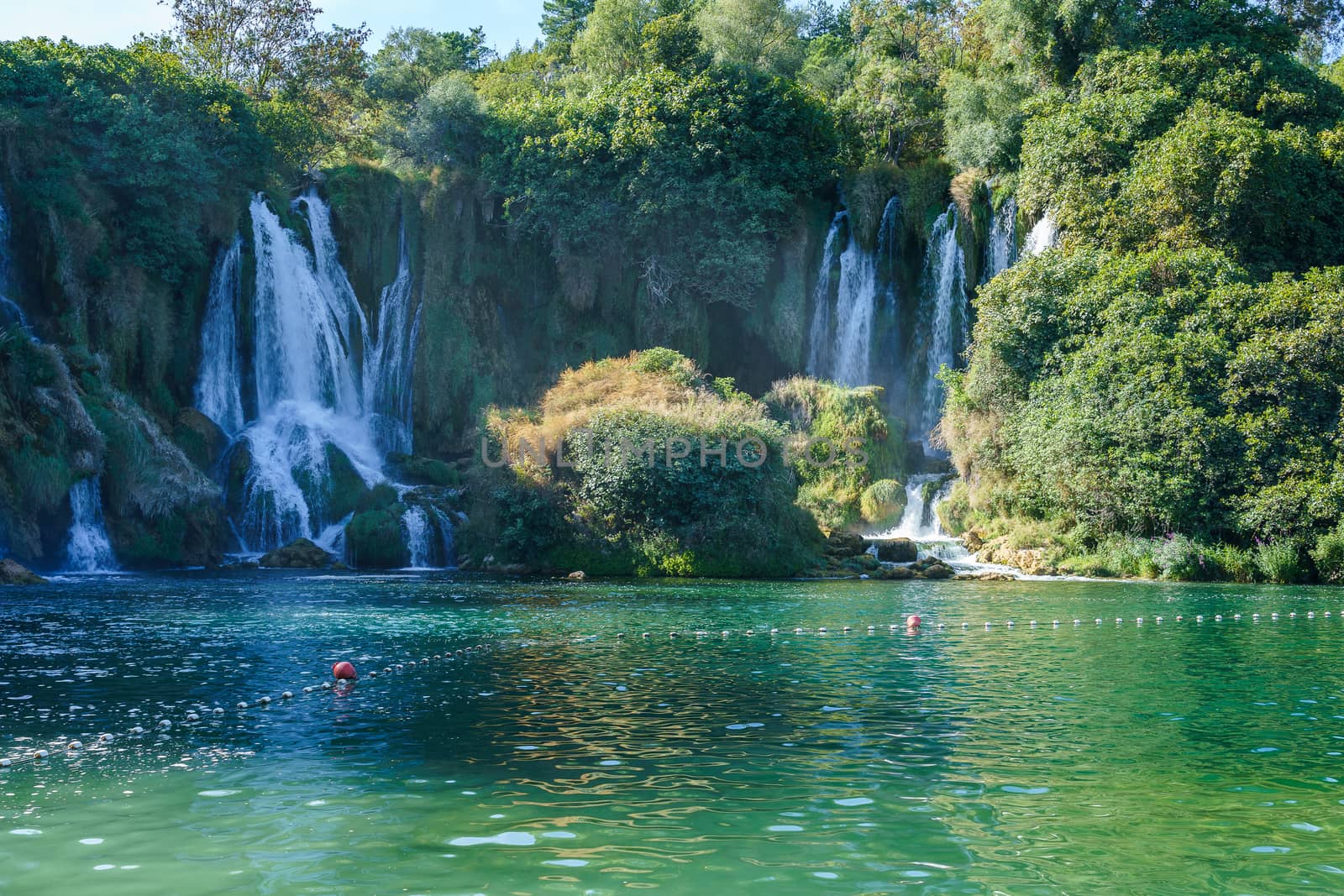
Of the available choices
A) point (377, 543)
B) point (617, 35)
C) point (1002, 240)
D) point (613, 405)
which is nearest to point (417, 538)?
point (377, 543)

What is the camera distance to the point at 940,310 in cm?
4422

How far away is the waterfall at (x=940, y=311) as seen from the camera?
43906mm

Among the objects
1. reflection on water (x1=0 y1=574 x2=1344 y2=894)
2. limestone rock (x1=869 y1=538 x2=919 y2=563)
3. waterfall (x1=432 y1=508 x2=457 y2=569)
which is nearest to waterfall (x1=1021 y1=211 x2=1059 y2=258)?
limestone rock (x1=869 y1=538 x2=919 y2=563)

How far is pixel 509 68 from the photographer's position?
66.2 meters

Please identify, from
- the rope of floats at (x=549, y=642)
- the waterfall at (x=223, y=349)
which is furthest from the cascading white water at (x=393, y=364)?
the rope of floats at (x=549, y=642)

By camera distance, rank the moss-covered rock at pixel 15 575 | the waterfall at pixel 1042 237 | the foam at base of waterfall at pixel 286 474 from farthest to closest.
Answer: the waterfall at pixel 1042 237 < the foam at base of waterfall at pixel 286 474 < the moss-covered rock at pixel 15 575

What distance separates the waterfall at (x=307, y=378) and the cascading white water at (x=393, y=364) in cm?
4

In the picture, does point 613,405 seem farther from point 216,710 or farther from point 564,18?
point 564,18

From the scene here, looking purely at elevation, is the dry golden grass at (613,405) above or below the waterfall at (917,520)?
above

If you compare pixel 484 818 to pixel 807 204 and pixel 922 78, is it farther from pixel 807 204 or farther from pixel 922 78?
pixel 922 78

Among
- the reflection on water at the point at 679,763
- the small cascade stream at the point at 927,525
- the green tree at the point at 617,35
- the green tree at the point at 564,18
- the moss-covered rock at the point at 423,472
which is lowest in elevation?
the reflection on water at the point at 679,763

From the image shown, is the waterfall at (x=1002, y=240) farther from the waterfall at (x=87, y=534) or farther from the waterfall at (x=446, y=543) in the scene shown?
the waterfall at (x=87, y=534)

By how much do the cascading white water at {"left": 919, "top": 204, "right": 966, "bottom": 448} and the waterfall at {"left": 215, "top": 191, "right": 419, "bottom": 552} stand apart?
64.0 feet

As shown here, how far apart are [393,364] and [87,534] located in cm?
1486
